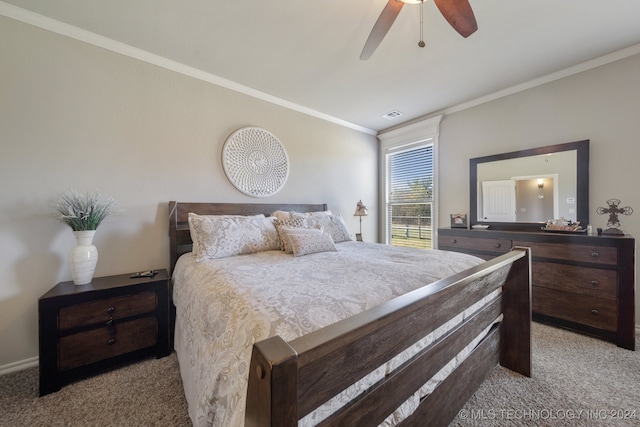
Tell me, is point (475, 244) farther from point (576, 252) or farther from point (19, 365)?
point (19, 365)

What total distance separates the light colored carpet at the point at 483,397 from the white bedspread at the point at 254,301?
27 cm

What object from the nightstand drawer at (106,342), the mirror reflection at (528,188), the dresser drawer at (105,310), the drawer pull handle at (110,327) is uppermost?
the mirror reflection at (528,188)

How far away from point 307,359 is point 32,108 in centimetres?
268

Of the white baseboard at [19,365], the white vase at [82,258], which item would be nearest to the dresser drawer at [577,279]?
the white vase at [82,258]

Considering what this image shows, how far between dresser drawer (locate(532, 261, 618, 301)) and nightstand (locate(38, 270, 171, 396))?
3391 mm

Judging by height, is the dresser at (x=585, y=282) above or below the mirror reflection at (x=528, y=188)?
below

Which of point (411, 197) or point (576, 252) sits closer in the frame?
point (576, 252)

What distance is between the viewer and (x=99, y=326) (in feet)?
5.46

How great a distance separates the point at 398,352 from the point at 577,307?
2.42 meters

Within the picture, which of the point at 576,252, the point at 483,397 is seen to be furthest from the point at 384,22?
the point at 576,252

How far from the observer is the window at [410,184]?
12.0 feet

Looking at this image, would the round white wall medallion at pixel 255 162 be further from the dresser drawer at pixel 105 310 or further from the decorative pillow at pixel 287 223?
the dresser drawer at pixel 105 310

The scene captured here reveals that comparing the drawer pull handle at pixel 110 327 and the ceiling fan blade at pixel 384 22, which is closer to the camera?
the ceiling fan blade at pixel 384 22

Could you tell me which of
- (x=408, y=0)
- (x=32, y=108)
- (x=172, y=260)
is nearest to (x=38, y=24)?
(x=32, y=108)
